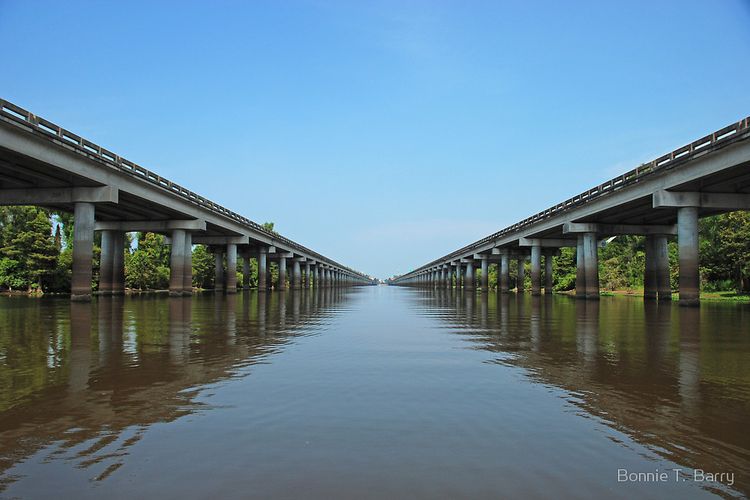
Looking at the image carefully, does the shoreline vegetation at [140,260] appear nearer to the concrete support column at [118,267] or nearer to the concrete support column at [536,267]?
the concrete support column at [118,267]

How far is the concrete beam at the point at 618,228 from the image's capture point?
52219 millimetres

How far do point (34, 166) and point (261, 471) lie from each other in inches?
1393

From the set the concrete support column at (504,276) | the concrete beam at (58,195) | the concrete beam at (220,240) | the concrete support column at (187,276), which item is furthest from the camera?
the concrete support column at (504,276)

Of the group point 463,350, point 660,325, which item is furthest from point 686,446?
point 660,325

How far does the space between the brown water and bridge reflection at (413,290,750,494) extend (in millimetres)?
46

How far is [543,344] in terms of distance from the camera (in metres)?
14.8

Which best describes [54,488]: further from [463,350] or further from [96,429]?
[463,350]

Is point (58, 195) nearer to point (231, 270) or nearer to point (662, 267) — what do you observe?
point (231, 270)

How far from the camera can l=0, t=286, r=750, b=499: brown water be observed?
4.50 metres

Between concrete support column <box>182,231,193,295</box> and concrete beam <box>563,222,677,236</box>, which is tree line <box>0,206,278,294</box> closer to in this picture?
concrete support column <box>182,231,193,295</box>

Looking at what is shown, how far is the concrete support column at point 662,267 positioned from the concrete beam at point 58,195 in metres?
52.5

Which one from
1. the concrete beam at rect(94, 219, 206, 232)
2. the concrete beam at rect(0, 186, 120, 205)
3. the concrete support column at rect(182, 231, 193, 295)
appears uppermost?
the concrete beam at rect(0, 186, 120, 205)

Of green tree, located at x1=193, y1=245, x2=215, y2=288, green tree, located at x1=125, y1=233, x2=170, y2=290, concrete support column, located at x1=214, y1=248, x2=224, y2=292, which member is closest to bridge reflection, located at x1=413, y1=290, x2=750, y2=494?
concrete support column, located at x1=214, y1=248, x2=224, y2=292

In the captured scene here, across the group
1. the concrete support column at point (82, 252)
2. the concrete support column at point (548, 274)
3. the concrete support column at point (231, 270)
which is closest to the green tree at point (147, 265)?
the concrete support column at point (231, 270)
